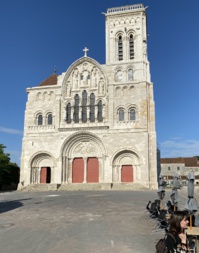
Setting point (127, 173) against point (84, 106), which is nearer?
point (127, 173)

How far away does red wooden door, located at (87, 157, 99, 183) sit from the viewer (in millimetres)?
31094

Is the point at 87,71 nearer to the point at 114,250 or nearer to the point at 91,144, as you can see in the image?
the point at 91,144

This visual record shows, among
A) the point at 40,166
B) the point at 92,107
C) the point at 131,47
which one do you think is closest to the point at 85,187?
the point at 40,166

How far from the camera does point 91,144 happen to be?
31953mm

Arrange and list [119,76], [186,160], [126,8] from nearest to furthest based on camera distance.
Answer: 1. [119,76]
2. [126,8]
3. [186,160]

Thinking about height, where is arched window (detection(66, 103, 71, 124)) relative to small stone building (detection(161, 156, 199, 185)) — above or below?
above

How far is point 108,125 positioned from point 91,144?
9.91 feet

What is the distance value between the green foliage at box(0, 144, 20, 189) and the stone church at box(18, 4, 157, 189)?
6.68 ft

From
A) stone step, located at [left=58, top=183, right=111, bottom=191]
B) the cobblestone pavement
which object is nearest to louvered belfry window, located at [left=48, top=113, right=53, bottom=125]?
stone step, located at [left=58, top=183, right=111, bottom=191]

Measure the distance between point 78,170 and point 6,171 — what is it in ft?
29.0

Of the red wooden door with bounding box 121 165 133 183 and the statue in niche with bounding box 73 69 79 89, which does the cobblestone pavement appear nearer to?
the red wooden door with bounding box 121 165 133 183

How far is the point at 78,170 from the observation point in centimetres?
3198

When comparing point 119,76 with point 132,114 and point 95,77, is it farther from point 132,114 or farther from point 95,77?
point 132,114

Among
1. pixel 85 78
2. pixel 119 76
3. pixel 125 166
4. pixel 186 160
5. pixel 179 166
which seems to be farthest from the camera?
pixel 186 160
